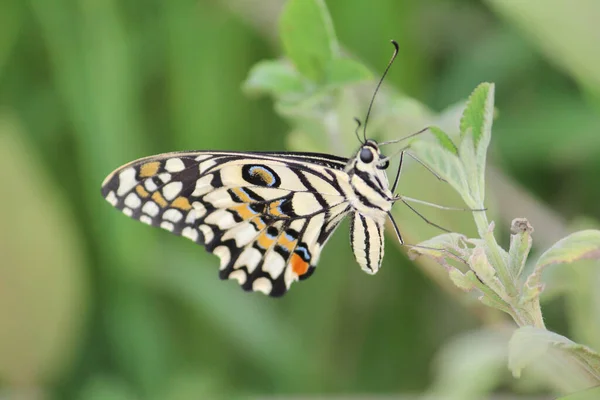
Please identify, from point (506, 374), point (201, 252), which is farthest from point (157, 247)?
point (506, 374)

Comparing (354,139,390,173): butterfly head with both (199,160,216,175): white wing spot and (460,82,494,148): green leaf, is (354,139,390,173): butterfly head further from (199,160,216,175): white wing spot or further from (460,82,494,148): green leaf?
(460,82,494,148): green leaf

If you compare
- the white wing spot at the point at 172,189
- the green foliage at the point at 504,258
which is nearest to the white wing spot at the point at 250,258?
the white wing spot at the point at 172,189

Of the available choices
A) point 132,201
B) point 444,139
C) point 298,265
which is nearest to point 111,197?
point 132,201

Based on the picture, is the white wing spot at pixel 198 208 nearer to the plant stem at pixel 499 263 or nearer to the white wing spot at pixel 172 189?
the white wing spot at pixel 172 189

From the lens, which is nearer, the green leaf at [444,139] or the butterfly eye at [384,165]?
the green leaf at [444,139]

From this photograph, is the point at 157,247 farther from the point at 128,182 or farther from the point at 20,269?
the point at 128,182

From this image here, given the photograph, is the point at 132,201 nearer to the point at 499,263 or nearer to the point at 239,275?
the point at 239,275

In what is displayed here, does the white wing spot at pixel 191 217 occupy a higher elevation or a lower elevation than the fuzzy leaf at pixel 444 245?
lower

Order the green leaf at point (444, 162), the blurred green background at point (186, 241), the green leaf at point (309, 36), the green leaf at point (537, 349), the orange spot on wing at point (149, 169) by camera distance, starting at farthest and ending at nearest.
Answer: the blurred green background at point (186, 241), the orange spot on wing at point (149, 169), the green leaf at point (309, 36), the green leaf at point (444, 162), the green leaf at point (537, 349)
